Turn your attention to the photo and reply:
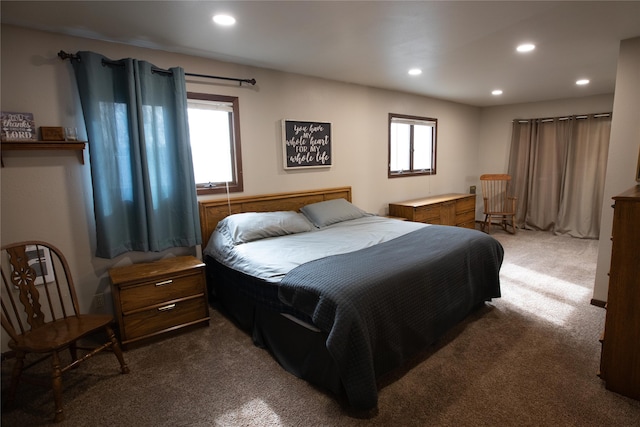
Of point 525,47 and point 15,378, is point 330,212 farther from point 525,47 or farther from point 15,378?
point 15,378

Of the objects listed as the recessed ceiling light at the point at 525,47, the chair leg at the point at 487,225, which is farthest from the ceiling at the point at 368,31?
the chair leg at the point at 487,225

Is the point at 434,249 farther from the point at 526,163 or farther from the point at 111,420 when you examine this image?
the point at 526,163

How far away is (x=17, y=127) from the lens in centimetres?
217

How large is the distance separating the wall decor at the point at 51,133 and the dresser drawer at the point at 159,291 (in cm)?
113

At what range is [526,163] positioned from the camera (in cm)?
573

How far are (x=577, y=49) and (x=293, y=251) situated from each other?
Answer: 3.02 meters

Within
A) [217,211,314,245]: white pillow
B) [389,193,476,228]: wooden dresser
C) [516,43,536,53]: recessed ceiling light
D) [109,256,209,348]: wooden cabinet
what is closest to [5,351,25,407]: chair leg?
[109,256,209,348]: wooden cabinet

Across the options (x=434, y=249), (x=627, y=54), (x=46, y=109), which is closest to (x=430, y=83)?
(x=627, y=54)

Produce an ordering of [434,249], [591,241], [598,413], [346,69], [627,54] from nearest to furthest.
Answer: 1. [598,413]
2. [434,249]
3. [627,54]
4. [346,69]
5. [591,241]

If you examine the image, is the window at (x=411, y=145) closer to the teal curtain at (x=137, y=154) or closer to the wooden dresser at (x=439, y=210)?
the wooden dresser at (x=439, y=210)

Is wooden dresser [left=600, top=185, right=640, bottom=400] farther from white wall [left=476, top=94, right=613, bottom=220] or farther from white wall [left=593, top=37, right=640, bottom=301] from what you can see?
white wall [left=476, top=94, right=613, bottom=220]

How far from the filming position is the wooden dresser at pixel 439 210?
14.8 feet

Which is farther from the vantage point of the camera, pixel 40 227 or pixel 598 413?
pixel 40 227

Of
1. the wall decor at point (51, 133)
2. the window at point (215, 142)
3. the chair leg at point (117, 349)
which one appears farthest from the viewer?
the window at point (215, 142)
